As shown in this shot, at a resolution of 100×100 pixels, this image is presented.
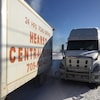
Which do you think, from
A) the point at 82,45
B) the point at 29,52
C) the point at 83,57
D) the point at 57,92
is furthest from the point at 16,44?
the point at 82,45

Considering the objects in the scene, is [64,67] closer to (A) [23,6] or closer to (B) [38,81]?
(B) [38,81]

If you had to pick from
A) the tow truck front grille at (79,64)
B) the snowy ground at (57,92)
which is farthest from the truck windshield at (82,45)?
the snowy ground at (57,92)

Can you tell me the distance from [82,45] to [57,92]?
3.38 metres

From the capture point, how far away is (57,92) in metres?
9.21

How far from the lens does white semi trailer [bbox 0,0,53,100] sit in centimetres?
468

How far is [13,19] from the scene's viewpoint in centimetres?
529

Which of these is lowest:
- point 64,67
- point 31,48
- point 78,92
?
point 78,92

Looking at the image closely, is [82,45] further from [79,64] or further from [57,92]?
[57,92]

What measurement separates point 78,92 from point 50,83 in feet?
7.25

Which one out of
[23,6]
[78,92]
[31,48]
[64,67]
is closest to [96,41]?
[64,67]

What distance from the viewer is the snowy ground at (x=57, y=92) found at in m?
8.27

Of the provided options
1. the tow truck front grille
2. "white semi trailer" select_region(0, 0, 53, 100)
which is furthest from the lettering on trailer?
the tow truck front grille

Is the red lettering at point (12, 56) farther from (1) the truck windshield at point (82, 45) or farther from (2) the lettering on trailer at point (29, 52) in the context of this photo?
(1) the truck windshield at point (82, 45)

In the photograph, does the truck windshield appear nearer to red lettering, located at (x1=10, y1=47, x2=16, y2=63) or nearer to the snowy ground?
the snowy ground
